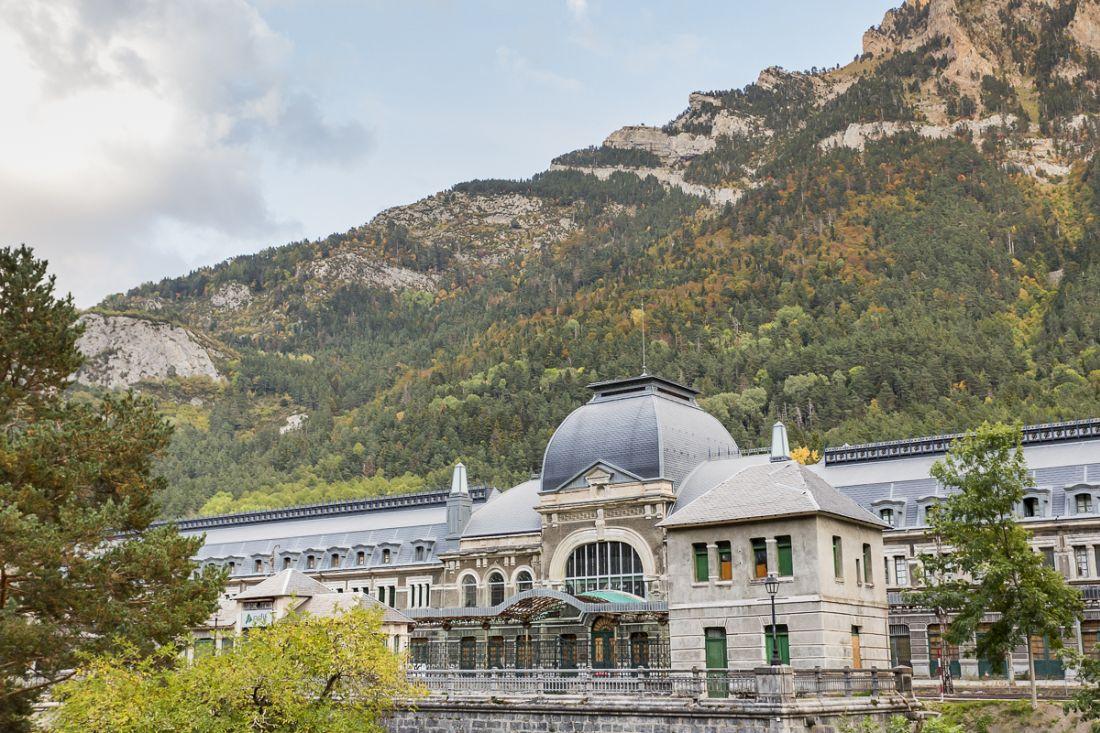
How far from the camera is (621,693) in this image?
39719mm

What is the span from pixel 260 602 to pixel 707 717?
34.9 m

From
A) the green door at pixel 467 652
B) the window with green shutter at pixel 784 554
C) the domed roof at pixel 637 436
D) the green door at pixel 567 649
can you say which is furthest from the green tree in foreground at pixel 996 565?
the green door at pixel 467 652

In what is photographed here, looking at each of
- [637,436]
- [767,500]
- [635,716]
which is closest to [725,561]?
[767,500]

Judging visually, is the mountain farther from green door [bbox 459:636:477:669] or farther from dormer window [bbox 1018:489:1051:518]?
green door [bbox 459:636:477:669]

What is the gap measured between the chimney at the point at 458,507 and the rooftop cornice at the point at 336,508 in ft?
13.7

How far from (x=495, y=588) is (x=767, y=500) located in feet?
100

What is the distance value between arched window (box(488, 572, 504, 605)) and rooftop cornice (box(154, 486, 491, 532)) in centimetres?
1239

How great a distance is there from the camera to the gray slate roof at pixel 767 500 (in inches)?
1809

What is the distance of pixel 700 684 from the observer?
3916 centimetres

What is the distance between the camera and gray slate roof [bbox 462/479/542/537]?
72.8m

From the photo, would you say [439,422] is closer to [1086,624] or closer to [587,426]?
[587,426]

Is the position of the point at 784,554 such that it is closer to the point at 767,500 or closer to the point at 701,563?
the point at 767,500

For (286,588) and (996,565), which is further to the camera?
(286,588)

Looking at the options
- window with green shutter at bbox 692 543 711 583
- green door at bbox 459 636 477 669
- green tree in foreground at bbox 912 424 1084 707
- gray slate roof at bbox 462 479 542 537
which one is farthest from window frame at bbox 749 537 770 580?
gray slate roof at bbox 462 479 542 537
